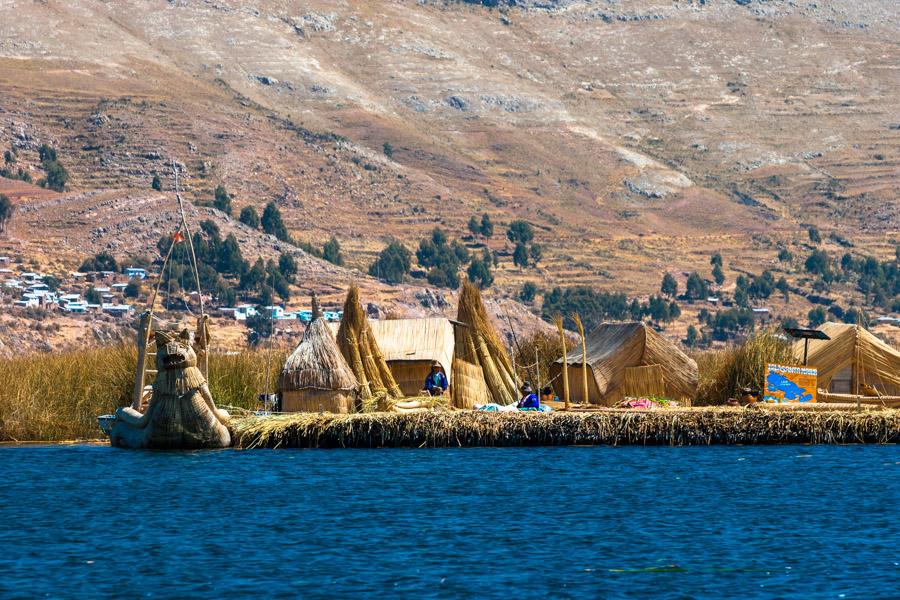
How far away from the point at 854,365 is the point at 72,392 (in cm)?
1889

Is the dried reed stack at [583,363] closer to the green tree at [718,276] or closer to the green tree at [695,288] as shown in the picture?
the green tree at [695,288]

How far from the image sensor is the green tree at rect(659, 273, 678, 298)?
14252cm

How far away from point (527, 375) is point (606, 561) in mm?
22053

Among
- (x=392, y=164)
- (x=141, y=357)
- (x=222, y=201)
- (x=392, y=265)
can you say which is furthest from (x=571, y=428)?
(x=392, y=164)

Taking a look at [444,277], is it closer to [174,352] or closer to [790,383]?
[790,383]

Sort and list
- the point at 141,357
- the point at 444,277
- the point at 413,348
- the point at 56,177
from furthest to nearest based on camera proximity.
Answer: the point at 56,177, the point at 444,277, the point at 413,348, the point at 141,357

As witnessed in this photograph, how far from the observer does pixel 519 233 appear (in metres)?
155

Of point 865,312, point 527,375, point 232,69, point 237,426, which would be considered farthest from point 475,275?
point 237,426

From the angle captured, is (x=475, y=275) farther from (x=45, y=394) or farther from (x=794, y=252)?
(x=45, y=394)

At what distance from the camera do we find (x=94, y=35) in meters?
187

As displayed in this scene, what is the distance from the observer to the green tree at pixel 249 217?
145375mm

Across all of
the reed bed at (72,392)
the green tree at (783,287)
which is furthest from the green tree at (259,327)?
the reed bed at (72,392)

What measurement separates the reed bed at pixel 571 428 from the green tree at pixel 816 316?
331 ft

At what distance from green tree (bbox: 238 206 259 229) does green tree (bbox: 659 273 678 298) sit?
3435cm
